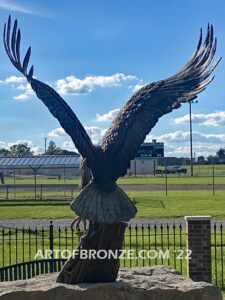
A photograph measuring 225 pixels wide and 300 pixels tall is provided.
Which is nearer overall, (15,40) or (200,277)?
(15,40)

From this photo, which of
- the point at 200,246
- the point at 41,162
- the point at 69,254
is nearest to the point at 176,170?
the point at 41,162

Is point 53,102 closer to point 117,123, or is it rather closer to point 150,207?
point 117,123

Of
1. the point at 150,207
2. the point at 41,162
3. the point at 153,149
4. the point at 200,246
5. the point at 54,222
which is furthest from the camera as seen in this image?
the point at 153,149

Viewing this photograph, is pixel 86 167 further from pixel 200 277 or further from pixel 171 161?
pixel 171 161

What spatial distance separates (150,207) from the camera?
2083 cm

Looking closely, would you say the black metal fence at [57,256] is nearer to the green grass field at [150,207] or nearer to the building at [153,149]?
the green grass field at [150,207]

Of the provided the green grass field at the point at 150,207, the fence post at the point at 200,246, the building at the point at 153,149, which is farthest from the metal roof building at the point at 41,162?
the building at the point at 153,149

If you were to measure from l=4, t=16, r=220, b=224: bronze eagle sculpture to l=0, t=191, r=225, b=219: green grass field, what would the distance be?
469 inches

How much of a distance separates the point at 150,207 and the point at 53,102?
51.5 ft

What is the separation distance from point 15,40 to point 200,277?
524cm

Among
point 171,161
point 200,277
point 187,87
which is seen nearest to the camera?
point 187,87

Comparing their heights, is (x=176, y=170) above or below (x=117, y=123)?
below

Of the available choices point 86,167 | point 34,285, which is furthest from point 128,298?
point 86,167

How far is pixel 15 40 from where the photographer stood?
5.42 m
